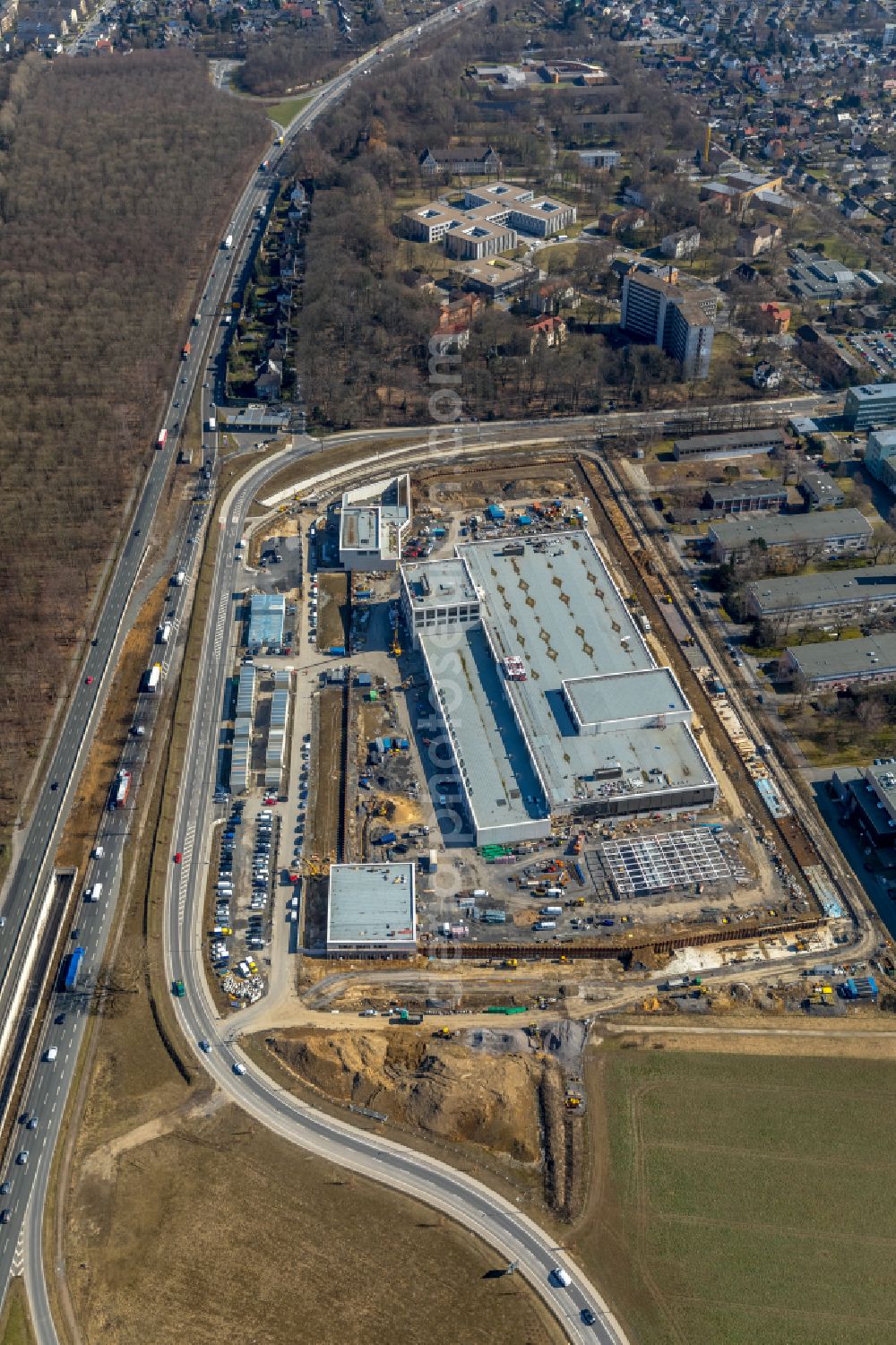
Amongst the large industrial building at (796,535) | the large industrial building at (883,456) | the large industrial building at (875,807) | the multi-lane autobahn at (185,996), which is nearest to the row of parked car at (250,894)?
the multi-lane autobahn at (185,996)

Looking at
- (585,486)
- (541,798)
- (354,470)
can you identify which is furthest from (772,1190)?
(354,470)

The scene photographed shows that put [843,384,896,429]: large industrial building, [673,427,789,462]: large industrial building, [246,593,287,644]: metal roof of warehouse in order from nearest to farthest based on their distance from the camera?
1. [246,593,287,644]: metal roof of warehouse
2. [673,427,789,462]: large industrial building
3. [843,384,896,429]: large industrial building

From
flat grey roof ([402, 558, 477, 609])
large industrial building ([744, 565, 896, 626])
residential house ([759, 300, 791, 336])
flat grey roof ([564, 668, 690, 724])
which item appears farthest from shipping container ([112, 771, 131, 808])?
residential house ([759, 300, 791, 336])

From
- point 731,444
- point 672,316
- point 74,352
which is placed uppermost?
point 74,352

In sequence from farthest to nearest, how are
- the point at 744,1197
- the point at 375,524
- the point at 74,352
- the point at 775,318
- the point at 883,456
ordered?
the point at 775,318
the point at 74,352
the point at 883,456
the point at 375,524
the point at 744,1197

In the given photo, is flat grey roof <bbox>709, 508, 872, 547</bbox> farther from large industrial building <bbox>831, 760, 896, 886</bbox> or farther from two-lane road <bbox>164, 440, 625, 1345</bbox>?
two-lane road <bbox>164, 440, 625, 1345</bbox>

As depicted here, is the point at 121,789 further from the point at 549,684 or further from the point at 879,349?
the point at 879,349

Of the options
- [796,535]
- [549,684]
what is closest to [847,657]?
[796,535]
